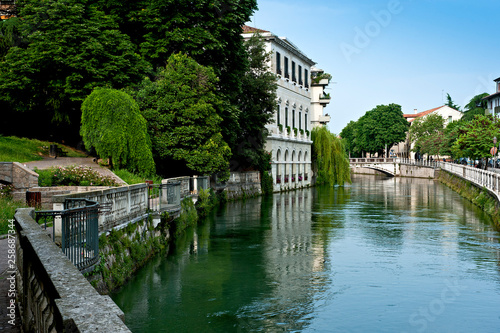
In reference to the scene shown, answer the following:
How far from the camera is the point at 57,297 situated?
13.5ft

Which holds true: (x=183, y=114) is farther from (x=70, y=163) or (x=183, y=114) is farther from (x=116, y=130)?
(x=70, y=163)

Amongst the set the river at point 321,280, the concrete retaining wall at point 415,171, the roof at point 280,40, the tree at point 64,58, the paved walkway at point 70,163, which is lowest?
the river at point 321,280

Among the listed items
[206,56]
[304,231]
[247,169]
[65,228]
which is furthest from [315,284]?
[247,169]

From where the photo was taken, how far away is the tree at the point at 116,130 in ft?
78.5

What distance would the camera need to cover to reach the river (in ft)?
37.7

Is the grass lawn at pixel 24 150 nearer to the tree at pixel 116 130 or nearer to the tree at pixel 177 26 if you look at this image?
the tree at pixel 116 130

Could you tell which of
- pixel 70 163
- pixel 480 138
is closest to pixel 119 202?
pixel 70 163

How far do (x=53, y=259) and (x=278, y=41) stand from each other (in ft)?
148

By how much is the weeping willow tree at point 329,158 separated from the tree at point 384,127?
44441 millimetres

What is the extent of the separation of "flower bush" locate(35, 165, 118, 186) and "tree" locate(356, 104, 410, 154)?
87439 mm

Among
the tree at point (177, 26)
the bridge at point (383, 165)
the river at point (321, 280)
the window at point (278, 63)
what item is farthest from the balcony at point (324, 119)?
the river at point (321, 280)

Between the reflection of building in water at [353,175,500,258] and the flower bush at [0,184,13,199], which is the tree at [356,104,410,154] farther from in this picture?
the flower bush at [0,184,13,199]

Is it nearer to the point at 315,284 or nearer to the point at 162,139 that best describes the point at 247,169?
the point at 162,139

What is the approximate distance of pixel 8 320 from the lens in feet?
25.1
